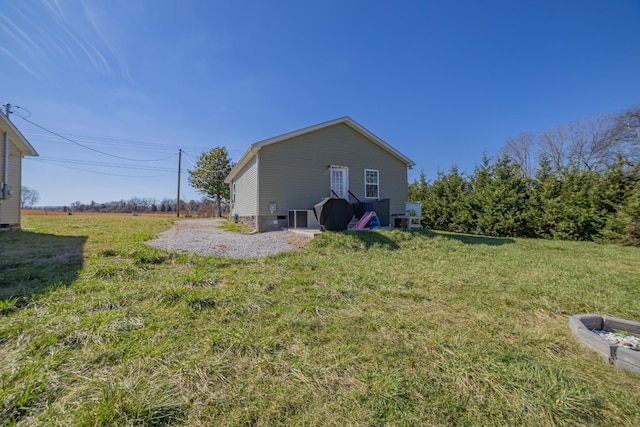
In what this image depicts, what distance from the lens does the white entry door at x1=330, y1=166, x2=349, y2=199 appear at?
11.2 m

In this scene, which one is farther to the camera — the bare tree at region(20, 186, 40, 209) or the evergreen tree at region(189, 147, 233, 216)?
the bare tree at region(20, 186, 40, 209)

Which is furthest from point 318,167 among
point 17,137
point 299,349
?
point 17,137

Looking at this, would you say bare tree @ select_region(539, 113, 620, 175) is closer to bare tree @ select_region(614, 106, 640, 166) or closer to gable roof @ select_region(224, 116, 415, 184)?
bare tree @ select_region(614, 106, 640, 166)

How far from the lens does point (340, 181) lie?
11336 millimetres

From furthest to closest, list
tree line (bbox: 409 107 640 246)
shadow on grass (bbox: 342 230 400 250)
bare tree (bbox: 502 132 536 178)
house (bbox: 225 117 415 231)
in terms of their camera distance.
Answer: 1. bare tree (bbox: 502 132 536 178)
2. house (bbox: 225 117 415 231)
3. tree line (bbox: 409 107 640 246)
4. shadow on grass (bbox: 342 230 400 250)

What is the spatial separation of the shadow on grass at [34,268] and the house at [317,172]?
5.62 meters

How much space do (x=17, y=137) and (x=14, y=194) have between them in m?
2.18

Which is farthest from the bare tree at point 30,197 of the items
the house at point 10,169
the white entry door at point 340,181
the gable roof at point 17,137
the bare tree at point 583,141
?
the bare tree at point 583,141

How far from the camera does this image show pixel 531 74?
10672 mm

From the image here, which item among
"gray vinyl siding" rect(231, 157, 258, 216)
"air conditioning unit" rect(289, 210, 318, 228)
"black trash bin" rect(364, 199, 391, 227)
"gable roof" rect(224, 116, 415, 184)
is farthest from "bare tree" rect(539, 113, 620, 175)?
"gray vinyl siding" rect(231, 157, 258, 216)

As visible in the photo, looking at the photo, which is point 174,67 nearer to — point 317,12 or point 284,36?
point 284,36

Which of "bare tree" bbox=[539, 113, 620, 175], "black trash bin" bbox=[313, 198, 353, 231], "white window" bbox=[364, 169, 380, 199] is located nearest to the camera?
"black trash bin" bbox=[313, 198, 353, 231]

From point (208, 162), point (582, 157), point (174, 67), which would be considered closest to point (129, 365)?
point (174, 67)

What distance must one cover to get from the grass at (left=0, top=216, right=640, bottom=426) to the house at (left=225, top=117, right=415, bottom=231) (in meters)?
5.99
